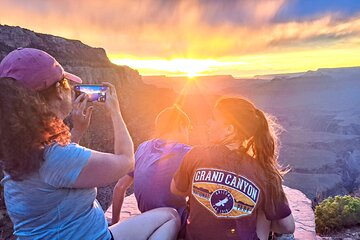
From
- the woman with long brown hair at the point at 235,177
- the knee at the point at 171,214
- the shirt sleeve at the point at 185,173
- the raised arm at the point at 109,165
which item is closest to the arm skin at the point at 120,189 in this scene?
the knee at the point at 171,214

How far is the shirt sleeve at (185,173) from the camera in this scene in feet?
7.50

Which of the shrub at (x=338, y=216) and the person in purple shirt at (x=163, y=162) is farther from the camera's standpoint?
the shrub at (x=338, y=216)

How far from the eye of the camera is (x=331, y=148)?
31078mm

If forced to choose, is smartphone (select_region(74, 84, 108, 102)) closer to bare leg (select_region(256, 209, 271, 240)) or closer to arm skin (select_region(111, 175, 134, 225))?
bare leg (select_region(256, 209, 271, 240))

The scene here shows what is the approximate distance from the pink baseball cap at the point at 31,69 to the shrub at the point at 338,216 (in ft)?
15.1

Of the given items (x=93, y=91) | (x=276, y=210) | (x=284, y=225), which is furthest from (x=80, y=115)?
(x=284, y=225)

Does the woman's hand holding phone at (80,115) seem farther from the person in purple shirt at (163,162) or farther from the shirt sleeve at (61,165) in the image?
the person in purple shirt at (163,162)

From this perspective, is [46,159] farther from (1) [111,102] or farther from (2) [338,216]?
(2) [338,216]

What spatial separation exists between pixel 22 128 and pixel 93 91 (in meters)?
0.55

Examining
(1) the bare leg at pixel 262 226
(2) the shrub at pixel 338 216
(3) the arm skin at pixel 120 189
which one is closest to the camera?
(1) the bare leg at pixel 262 226

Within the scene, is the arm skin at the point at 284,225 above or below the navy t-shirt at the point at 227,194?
below

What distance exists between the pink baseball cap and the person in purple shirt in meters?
1.15

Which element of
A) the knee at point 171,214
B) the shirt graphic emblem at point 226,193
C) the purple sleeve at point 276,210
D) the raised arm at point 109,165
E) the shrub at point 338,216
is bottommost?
the shrub at point 338,216

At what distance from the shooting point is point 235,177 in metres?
2.09
